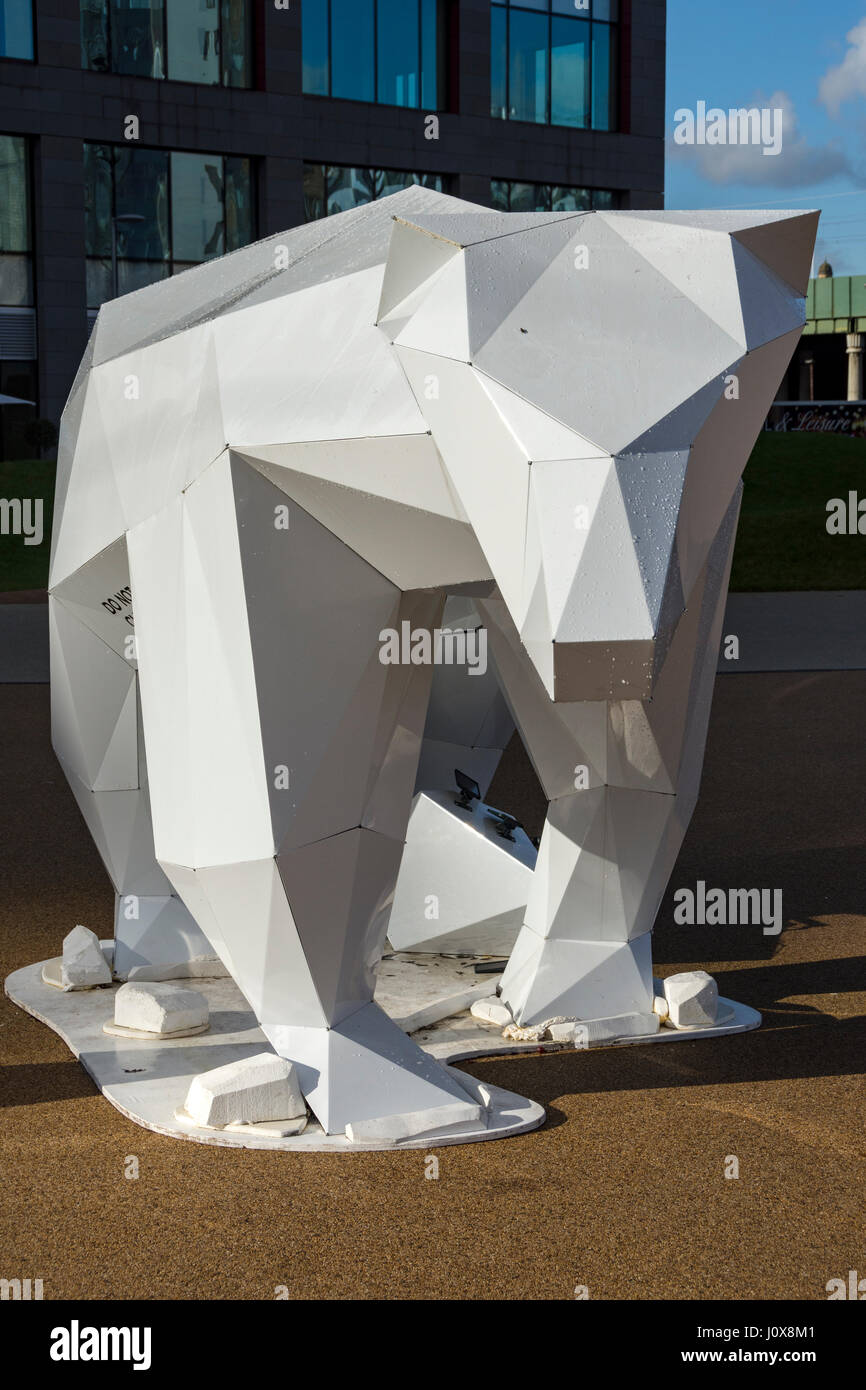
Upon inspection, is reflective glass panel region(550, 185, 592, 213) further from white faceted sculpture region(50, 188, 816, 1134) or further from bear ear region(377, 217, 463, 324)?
bear ear region(377, 217, 463, 324)

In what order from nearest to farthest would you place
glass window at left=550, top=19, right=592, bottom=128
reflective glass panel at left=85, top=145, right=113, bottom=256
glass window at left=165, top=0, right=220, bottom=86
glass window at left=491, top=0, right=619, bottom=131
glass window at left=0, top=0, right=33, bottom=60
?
glass window at left=0, top=0, right=33, bottom=60 < reflective glass panel at left=85, top=145, right=113, bottom=256 < glass window at left=165, top=0, right=220, bottom=86 < glass window at left=491, top=0, right=619, bottom=131 < glass window at left=550, top=19, right=592, bottom=128

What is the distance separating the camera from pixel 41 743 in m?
11.2

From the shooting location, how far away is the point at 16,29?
2900 centimetres

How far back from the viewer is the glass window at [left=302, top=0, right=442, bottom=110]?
31.6 metres

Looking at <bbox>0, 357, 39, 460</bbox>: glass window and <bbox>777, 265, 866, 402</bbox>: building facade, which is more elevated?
<bbox>777, 265, 866, 402</bbox>: building facade

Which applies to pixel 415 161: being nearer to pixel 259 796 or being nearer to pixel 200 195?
pixel 200 195

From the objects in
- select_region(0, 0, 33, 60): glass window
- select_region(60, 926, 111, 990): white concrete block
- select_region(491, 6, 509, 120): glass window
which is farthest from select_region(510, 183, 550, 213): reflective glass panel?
select_region(60, 926, 111, 990): white concrete block

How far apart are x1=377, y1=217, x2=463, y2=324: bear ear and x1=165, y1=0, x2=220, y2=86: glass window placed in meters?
29.0

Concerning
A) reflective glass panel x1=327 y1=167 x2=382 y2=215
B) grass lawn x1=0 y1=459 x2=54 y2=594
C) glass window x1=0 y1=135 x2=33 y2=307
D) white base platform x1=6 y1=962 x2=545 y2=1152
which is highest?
reflective glass panel x1=327 y1=167 x2=382 y2=215

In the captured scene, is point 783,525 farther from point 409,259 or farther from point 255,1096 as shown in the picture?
point 409,259

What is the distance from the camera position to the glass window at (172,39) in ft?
98.0

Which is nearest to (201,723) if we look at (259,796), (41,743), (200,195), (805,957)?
(259,796)

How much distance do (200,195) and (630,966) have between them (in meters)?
28.6

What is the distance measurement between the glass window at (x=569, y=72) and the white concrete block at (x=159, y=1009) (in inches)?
1268
